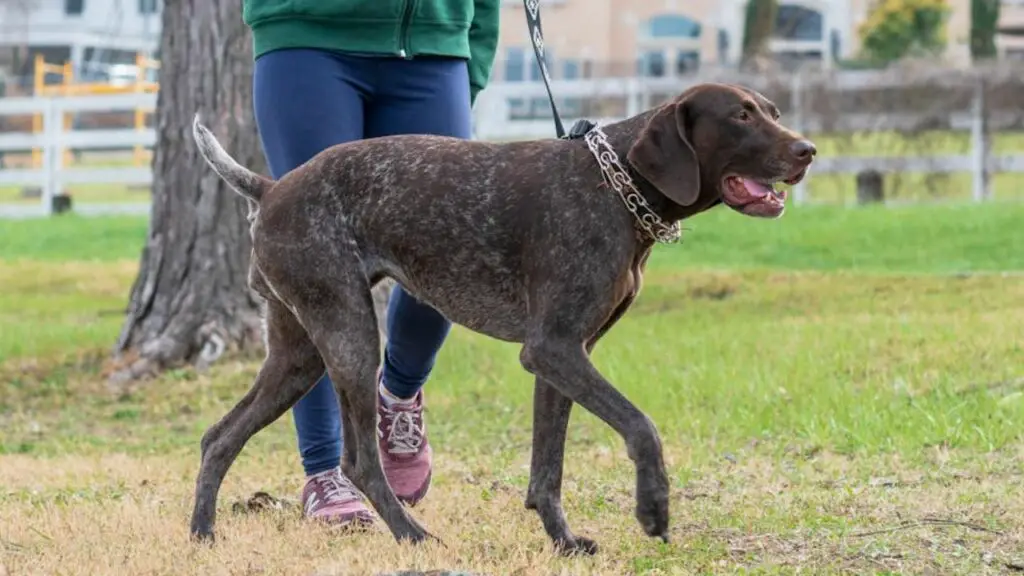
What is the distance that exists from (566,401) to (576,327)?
47 centimetres

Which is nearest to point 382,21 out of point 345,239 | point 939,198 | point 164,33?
point 345,239

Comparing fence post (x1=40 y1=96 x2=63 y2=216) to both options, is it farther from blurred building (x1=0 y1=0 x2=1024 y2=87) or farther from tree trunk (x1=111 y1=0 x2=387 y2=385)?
tree trunk (x1=111 y1=0 x2=387 y2=385)

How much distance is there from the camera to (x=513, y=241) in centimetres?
468

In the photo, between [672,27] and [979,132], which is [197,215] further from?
[672,27]

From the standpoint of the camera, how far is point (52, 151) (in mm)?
21391

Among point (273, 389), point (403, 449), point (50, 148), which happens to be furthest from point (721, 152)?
point (50, 148)

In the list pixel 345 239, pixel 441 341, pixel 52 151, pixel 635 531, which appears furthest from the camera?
pixel 52 151

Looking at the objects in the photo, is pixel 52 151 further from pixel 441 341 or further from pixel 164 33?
pixel 441 341

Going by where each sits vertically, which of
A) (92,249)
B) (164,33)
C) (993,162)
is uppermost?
(164,33)

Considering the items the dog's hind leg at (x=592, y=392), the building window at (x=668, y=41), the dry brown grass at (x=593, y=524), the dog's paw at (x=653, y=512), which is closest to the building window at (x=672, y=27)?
the building window at (x=668, y=41)

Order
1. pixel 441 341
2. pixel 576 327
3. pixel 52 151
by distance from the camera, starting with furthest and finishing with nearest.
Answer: pixel 52 151
pixel 441 341
pixel 576 327

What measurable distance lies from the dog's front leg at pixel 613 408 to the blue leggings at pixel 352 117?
3.56 ft

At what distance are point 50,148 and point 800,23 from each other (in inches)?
776

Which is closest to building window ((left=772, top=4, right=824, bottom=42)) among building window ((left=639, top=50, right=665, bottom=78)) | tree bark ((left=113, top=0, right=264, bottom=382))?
building window ((left=639, top=50, right=665, bottom=78))
